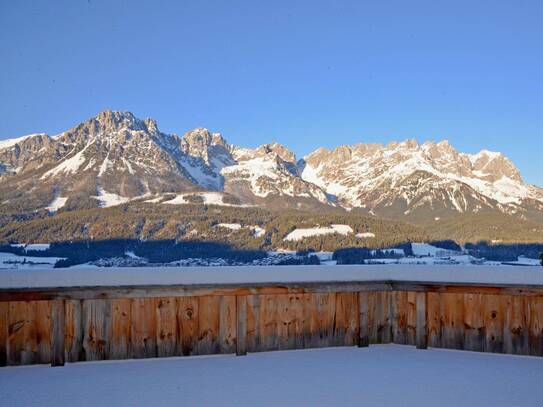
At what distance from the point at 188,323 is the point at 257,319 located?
1.09 metres

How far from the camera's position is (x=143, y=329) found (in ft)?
29.3

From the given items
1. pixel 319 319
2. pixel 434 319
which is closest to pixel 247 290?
pixel 319 319

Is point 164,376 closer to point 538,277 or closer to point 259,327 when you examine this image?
point 259,327

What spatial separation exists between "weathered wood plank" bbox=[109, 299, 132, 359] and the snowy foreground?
19cm

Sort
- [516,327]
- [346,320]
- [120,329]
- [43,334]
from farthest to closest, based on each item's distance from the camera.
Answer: [346,320] < [516,327] < [120,329] < [43,334]

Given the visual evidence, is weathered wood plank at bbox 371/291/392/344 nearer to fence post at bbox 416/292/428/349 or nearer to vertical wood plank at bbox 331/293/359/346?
vertical wood plank at bbox 331/293/359/346

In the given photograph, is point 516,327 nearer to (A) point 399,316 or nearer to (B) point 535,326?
(B) point 535,326

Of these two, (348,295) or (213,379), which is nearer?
(213,379)

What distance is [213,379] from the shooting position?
7680 millimetres

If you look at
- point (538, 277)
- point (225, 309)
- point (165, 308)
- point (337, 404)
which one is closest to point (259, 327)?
point (225, 309)

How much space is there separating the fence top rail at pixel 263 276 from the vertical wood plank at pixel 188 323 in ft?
1.05

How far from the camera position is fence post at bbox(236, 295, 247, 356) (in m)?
9.23

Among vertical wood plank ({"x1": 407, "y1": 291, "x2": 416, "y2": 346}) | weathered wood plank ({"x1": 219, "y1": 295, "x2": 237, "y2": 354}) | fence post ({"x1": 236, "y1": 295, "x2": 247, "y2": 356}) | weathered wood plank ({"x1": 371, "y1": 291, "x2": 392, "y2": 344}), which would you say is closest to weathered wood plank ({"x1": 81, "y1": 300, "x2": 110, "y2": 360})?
weathered wood plank ({"x1": 219, "y1": 295, "x2": 237, "y2": 354})

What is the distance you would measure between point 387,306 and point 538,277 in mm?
2420
